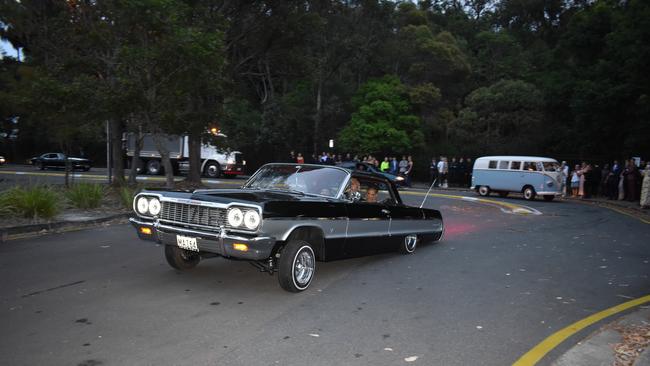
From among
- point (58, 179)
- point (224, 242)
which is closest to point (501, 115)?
point (58, 179)

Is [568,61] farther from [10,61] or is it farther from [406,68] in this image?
[10,61]

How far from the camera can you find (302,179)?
7402mm

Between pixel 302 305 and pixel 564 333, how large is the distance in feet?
8.65

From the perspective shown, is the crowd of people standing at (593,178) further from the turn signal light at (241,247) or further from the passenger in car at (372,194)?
the turn signal light at (241,247)

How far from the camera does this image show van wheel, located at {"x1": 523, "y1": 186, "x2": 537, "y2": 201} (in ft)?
76.7

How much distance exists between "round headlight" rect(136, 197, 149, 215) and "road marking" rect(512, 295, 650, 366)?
462cm

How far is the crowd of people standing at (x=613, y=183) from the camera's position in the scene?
2222cm

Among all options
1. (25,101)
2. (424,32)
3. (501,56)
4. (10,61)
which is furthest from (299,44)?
(10,61)

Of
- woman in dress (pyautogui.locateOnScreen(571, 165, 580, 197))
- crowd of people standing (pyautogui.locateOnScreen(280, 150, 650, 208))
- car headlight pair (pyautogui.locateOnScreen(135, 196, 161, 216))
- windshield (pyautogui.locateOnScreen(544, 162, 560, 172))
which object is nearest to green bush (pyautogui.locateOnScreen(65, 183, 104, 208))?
car headlight pair (pyautogui.locateOnScreen(135, 196, 161, 216))

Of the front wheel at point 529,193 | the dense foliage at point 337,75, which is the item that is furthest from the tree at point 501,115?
the front wheel at point 529,193

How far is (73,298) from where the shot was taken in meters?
5.72

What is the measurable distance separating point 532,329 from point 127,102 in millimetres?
13734

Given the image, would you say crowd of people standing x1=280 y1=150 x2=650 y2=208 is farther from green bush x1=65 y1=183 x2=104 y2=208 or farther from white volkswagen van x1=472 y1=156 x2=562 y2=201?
green bush x1=65 y1=183 x2=104 y2=208

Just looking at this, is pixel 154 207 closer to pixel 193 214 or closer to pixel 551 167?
pixel 193 214
